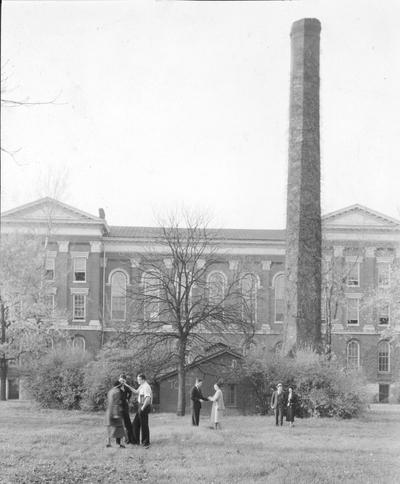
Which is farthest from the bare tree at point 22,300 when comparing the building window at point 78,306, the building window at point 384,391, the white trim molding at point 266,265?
the building window at point 384,391

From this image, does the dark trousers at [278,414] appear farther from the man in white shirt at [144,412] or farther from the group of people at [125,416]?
the man in white shirt at [144,412]

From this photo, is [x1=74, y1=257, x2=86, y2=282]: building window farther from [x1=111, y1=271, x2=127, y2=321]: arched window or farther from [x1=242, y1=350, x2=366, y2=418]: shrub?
[x1=242, y1=350, x2=366, y2=418]: shrub

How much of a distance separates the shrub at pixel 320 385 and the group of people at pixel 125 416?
38.5 feet

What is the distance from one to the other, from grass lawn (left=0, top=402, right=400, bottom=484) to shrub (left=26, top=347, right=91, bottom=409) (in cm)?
804

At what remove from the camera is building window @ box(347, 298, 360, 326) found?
199 ft

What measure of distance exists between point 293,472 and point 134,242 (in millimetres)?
47186

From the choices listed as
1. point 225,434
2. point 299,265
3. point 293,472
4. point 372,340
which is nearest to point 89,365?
point 299,265

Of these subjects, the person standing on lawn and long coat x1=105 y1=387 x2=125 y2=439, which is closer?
long coat x1=105 y1=387 x2=125 y2=439

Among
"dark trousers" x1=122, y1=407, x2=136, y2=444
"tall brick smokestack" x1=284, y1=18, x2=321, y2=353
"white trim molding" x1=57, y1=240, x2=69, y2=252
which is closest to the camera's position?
"dark trousers" x1=122, y1=407, x2=136, y2=444

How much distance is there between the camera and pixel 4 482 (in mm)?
12820

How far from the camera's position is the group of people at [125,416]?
56.6 feet

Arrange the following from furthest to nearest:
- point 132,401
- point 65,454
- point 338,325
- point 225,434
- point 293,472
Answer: point 338,325 → point 132,401 → point 225,434 → point 65,454 → point 293,472

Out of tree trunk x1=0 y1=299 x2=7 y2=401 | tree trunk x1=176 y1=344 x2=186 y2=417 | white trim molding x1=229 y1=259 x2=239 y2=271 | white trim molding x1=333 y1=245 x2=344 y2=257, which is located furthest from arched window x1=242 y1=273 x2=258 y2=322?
tree trunk x1=0 y1=299 x2=7 y2=401

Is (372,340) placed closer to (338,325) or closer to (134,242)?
(338,325)
